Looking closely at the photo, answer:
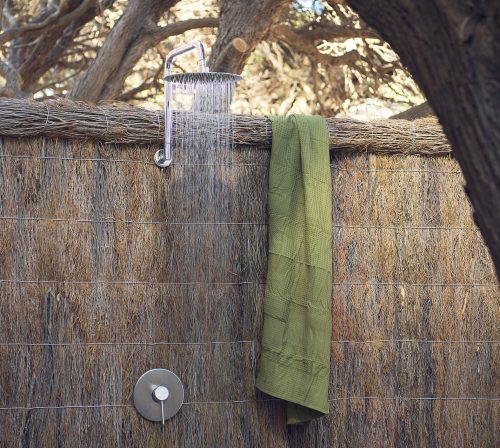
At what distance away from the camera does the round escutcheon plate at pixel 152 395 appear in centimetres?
370

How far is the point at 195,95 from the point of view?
150 inches

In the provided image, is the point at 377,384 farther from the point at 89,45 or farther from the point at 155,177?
the point at 89,45

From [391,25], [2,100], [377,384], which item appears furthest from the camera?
[377,384]

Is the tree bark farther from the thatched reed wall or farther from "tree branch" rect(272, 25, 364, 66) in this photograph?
the thatched reed wall

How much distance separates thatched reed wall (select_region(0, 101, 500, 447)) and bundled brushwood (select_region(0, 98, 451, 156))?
49mm

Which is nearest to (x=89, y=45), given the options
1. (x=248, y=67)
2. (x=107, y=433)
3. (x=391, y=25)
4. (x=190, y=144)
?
(x=248, y=67)

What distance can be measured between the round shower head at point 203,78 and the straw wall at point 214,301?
1.05 feet

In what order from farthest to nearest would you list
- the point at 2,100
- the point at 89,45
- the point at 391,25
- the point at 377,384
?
the point at 89,45
the point at 377,384
the point at 2,100
the point at 391,25

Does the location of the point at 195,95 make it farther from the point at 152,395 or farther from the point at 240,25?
the point at 240,25

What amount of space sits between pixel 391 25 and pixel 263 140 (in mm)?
1801

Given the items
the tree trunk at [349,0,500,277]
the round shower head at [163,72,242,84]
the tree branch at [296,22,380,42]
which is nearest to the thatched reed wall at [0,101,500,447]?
the round shower head at [163,72,242,84]

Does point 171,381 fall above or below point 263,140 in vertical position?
below

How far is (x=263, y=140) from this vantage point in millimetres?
3861

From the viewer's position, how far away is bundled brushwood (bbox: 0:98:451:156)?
3.64m
